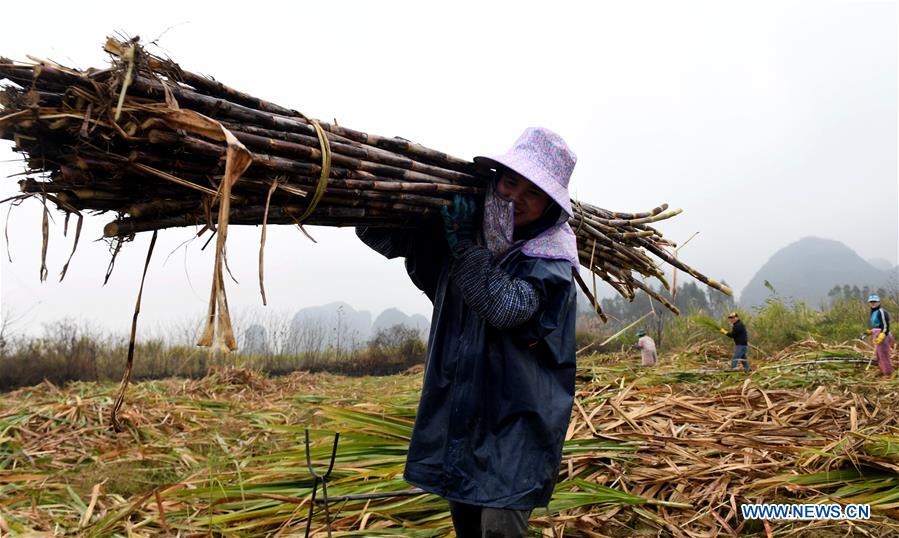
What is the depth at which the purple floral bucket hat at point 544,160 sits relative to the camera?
5.55 ft

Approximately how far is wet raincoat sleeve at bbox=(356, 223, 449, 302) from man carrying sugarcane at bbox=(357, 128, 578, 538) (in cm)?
8

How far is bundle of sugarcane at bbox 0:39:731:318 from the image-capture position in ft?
3.78

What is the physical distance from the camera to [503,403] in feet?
5.27

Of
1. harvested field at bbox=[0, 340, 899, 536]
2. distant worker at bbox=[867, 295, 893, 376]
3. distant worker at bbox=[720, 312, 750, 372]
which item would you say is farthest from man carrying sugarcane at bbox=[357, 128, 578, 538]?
distant worker at bbox=[720, 312, 750, 372]

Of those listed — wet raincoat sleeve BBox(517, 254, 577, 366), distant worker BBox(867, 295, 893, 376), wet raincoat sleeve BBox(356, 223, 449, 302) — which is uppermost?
wet raincoat sleeve BBox(356, 223, 449, 302)

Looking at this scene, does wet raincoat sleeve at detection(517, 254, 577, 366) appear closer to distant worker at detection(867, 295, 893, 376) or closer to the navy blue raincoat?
the navy blue raincoat

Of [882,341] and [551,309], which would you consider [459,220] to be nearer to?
[551,309]

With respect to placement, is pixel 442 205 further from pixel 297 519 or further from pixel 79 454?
pixel 79 454

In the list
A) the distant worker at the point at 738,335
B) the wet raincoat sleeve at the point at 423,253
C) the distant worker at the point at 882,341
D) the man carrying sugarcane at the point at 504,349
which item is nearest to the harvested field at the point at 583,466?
the man carrying sugarcane at the point at 504,349

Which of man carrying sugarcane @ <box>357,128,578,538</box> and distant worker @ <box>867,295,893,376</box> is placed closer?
man carrying sugarcane @ <box>357,128,578,538</box>

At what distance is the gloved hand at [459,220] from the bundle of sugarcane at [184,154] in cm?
6

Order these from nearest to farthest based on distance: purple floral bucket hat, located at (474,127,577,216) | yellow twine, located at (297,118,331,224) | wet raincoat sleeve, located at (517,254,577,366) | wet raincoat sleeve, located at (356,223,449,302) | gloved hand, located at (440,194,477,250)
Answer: yellow twine, located at (297,118,331,224) → wet raincoat sleeve, located at (517,254,577,366) → purple floral bucket hat, located at (474,127,577,216) → gloved hand, located at (440,194,477,250) → wet raincoat sleeve, located at (356,223,449,302)

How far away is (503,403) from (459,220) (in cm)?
63

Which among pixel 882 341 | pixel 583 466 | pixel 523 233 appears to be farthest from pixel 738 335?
pixel 523 233
